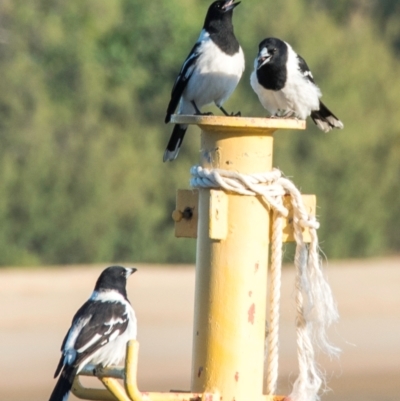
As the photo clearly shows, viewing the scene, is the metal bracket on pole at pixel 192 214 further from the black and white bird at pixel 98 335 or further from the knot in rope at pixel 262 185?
the black and white bird at pixel 98 335

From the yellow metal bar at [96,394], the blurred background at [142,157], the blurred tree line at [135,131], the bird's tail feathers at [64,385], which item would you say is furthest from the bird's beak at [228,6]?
the blurred tree line at [135,131]

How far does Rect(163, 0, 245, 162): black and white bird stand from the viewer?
616 centimetres

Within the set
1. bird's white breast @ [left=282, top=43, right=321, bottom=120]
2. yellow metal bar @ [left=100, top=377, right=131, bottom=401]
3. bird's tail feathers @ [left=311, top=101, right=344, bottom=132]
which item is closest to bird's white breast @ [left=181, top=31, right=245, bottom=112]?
bird's white breast @ [left=282, top=43, right=321, bottom=120]

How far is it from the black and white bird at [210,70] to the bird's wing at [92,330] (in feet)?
5.71

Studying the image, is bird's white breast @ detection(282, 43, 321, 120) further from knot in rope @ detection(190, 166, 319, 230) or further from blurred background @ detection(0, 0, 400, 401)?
blurred background @ detection(0, 0, 400, 401)

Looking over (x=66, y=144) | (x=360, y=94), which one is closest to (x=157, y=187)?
(x=66, y=144)

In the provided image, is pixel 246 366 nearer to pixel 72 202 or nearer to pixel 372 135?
pixel 72 202

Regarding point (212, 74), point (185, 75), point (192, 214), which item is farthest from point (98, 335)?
point (185, 75)

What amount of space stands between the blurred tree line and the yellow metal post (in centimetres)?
1404

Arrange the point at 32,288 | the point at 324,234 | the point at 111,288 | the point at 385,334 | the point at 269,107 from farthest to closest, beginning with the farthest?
the point at 324,234
the point at 32,288
the point at 385,334
the point at 269,107
the point at 111,288

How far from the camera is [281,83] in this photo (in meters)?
5.80

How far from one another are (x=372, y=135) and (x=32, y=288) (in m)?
6.99

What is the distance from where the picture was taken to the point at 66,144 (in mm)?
17312

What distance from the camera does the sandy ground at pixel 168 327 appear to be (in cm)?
1152
